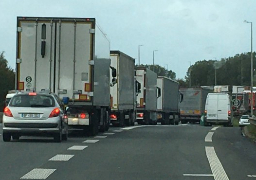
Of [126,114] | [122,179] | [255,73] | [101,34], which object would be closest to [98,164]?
[122,179]

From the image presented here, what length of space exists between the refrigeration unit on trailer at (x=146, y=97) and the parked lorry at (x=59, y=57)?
19.9m

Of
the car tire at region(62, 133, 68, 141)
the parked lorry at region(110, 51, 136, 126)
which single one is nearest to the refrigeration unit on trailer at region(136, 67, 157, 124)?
the parked lorry at region(110, 51, 136, 126)

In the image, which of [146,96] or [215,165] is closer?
[215,165]

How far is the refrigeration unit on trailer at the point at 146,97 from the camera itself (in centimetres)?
4359

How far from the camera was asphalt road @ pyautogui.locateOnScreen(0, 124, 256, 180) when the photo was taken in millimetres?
11766

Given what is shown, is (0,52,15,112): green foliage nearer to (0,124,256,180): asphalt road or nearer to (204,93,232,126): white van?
(204,93,232,126): white van

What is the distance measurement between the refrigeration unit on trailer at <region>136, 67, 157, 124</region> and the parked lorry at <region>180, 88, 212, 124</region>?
15113mm

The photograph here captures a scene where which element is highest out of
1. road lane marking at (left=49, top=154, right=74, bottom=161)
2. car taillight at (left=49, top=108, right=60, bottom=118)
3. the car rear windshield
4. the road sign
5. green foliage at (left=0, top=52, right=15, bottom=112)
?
→ green foliage at (left=0, top=52, right=15, bottom=112)

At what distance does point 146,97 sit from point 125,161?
30.3m

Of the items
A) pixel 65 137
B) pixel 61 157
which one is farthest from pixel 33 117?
pixel 61 157

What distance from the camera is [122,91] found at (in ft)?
113

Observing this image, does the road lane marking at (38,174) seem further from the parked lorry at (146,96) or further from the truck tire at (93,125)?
the parked lorry at (146,96)

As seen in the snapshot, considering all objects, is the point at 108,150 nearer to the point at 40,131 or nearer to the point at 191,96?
the point at 40,131

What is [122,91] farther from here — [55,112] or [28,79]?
[55,112]
